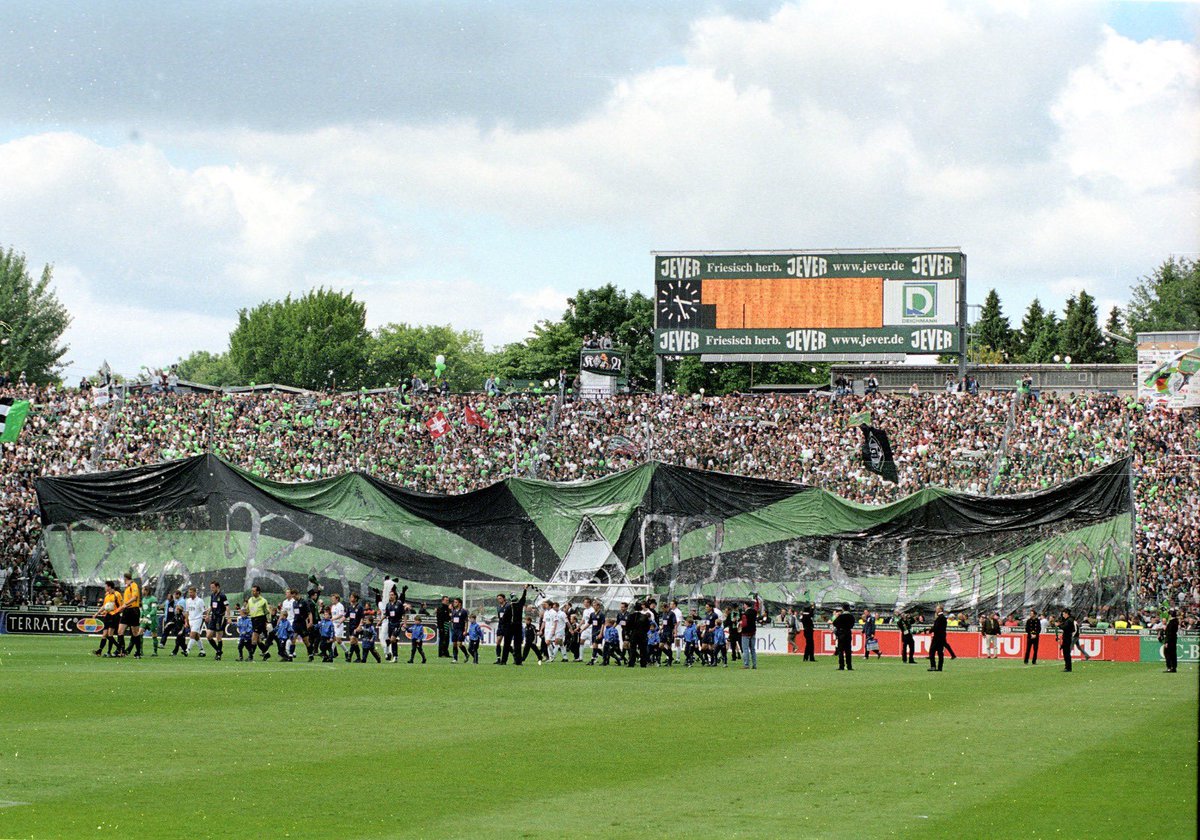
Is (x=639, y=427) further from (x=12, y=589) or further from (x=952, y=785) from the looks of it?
→ (x=952, y=785)

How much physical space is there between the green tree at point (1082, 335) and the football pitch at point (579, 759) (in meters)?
93.4

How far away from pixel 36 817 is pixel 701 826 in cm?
531

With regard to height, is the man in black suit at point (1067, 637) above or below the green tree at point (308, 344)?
below

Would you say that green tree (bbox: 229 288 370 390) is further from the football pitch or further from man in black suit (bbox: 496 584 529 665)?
the football pitch

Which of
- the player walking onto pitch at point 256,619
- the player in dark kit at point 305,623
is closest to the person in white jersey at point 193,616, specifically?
the player walking onto pitch at point 256,619

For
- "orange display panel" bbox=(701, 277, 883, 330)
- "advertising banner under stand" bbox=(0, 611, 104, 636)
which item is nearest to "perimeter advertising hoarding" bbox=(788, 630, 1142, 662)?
"orange display panel" bbox=(701, 277, 883, 330)

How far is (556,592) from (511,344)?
3155 inches

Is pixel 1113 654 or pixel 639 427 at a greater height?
pixel 639 427

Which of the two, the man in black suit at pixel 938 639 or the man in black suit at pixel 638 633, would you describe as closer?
the man in black suit at pixel 938 639

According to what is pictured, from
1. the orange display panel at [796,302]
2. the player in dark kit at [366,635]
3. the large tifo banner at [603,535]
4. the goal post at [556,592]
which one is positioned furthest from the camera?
the orange display panel at [796,302]

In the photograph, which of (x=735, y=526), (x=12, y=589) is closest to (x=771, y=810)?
(x=735, y=526)

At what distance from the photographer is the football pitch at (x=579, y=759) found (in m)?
12.2

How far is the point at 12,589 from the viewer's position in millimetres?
49969

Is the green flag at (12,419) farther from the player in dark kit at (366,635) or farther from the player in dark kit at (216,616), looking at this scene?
the player in dark kit at (366,635)
